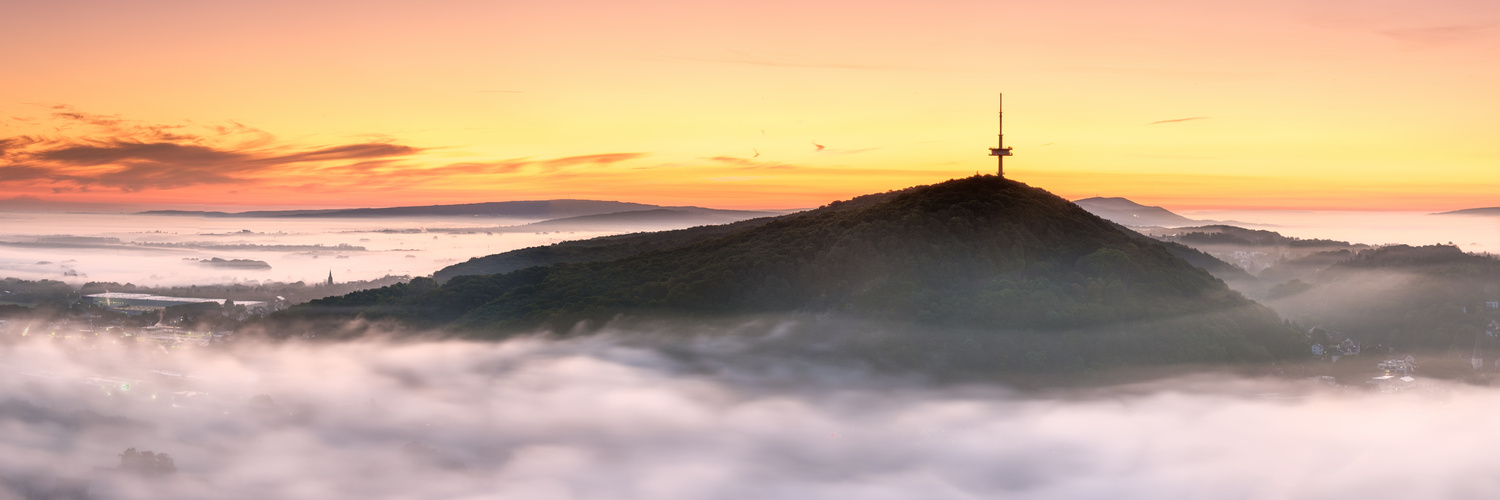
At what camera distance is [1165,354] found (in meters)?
197

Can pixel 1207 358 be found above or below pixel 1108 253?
below

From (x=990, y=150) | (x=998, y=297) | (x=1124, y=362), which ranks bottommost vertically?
(x=1124, y=362)

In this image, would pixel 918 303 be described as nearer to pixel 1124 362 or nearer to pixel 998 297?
pixel 998 297

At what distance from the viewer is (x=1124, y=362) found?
195250 mm

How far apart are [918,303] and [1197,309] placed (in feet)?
177

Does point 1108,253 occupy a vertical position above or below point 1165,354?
above

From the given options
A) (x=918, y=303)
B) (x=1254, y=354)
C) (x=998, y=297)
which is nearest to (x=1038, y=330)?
(x=998, y=297)

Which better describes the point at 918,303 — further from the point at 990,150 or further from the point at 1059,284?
the point at 990,150

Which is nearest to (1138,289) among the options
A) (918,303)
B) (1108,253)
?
(1108,253)

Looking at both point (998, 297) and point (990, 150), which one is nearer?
point (990, 150)

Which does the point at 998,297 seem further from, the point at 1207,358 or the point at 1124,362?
the point at 1207,358

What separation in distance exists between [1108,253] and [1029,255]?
581 inches

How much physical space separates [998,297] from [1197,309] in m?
38.7

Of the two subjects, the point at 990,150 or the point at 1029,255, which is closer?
the point at 990,150
